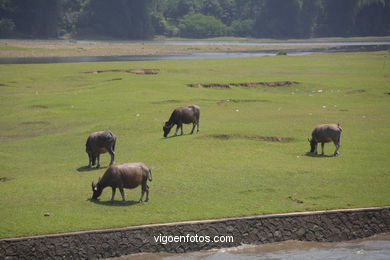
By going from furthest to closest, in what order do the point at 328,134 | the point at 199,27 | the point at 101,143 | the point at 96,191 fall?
the point at 199,27 → the point at 328,134 → the point at 101,143 → the point at 96,191

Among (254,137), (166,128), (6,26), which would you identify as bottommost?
(6,26)

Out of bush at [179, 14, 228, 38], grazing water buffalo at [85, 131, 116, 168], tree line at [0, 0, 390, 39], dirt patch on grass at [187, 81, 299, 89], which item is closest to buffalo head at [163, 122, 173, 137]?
grazing water buffalo at [85, 131, 116, 168]

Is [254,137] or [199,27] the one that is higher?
[254,137]

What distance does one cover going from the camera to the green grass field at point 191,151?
17469 millimetres

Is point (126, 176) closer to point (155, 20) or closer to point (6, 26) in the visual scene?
point (6, 26)

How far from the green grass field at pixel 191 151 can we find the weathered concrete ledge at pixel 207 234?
0.37 metres

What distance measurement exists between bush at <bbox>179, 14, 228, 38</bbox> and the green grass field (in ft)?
452

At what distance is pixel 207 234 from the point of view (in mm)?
16469

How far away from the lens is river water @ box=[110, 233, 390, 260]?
53.0ft

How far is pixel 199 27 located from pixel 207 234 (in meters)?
171

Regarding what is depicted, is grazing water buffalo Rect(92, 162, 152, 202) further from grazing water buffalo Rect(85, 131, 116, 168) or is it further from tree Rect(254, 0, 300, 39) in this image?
tree Rect(254, 0, 300, 39)

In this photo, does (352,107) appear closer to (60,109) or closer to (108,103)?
(108,103)

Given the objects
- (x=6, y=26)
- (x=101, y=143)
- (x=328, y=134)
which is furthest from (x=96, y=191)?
(x=6, y=26)

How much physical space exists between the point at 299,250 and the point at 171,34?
563 ft
